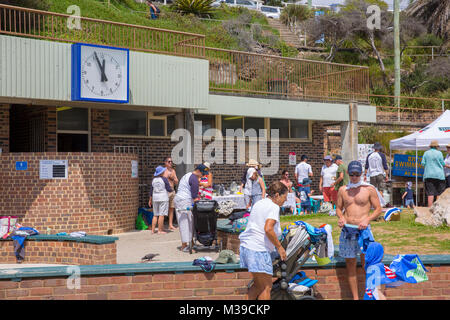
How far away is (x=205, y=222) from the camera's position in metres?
10.1

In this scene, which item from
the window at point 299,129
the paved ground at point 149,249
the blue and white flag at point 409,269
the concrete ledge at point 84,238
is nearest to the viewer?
the blue and white flag at point 409,269

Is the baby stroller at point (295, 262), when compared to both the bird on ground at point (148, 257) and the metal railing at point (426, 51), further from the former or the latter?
the metal railing at point (426, 51)

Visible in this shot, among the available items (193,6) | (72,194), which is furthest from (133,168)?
(193,6)

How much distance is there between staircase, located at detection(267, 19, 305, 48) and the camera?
43.5m

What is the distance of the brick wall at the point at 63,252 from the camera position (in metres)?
8.52

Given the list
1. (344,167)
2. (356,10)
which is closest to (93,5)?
(356,10)

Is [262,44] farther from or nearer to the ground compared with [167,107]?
farther from the ground

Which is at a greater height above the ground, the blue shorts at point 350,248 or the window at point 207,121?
the window at point 207,121

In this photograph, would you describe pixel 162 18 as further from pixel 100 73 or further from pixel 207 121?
pixel 100 73

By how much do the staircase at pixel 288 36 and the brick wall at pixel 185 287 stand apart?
37.2 m

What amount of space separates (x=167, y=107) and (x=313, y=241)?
29.4ft

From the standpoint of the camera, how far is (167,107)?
14.2 metres

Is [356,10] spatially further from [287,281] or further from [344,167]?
[287,281]

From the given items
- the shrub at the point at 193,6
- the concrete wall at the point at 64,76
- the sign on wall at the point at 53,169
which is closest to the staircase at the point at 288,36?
the shrub at the point at 193,6
